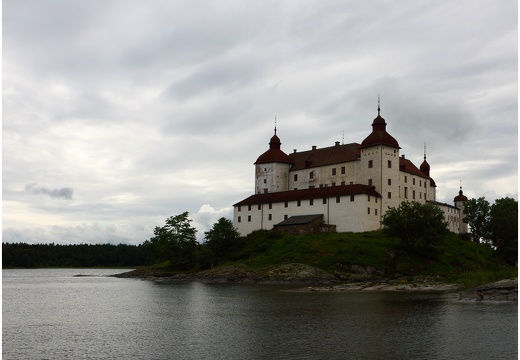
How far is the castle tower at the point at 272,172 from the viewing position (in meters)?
122

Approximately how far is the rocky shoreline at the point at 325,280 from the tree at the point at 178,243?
148 inches

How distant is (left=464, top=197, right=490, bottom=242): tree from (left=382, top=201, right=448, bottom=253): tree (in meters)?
16.6

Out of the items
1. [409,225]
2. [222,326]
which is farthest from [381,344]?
[409,225]

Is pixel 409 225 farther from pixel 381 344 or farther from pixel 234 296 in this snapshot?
pixel 381 344

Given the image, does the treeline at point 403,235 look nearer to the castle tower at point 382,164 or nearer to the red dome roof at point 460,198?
the castle tower at point 382,164

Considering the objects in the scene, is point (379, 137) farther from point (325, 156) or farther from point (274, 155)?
point (274, 155)

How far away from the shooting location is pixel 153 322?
4081 cm

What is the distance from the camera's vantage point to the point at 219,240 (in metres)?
104

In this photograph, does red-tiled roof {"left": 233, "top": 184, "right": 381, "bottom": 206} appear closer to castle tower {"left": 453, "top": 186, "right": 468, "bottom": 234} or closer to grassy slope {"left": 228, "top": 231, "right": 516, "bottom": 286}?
grassy slope {"left": 228, "top": 231, "right": 516, "bottom": 286}

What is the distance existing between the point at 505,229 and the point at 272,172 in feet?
145

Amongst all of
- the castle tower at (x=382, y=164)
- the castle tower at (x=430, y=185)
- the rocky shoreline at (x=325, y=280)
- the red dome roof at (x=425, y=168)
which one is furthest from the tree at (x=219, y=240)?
the red dome roof at (x=425, y=168)

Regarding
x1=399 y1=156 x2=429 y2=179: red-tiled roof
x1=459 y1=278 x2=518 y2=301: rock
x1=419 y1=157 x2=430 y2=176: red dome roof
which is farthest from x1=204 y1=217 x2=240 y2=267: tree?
x1=459 y1=278 x2=518 y2=301: rock

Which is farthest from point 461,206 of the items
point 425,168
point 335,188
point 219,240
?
point 219,240

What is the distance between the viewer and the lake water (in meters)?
29.2
